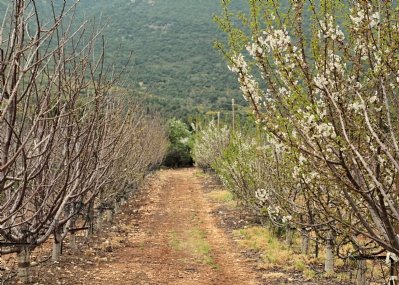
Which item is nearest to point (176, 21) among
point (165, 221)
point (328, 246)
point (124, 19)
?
point (124, 19)

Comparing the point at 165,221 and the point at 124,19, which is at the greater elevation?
the point at 124,19

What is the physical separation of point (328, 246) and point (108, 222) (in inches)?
324

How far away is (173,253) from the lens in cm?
1008

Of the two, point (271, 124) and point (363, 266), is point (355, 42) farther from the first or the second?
point (363, 266)

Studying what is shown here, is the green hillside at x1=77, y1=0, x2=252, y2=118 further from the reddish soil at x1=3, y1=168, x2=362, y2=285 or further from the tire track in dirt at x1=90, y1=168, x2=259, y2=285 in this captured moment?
the reddish soil at x1=3, y1=168, x2=362, y2=285

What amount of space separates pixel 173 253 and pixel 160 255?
1.29ft

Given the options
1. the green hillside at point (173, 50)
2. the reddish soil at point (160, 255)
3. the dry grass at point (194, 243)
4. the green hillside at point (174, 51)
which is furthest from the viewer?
the green hillside at point (174, 51)

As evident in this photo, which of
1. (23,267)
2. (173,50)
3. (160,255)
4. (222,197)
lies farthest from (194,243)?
(173,50)

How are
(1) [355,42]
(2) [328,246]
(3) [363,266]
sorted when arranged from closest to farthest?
(1) [355,42]
(3) [363,266]
(2) [328,246]

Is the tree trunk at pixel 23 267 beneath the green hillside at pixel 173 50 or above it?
beneath

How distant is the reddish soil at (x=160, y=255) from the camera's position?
760 cm

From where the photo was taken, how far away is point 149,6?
10625cm

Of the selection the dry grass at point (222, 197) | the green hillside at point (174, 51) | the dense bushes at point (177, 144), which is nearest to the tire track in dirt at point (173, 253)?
the dry grass at point (222, 197)

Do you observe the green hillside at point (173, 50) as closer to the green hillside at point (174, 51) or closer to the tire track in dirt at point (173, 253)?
the green hillside at point (174, 51)
